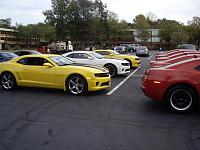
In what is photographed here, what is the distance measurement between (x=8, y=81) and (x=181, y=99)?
6453 mm

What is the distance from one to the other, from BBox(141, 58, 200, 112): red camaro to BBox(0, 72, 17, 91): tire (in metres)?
5.41

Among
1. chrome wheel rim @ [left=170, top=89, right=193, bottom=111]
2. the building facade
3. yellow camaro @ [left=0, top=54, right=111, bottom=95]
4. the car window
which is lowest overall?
chrome wheel rim @ [left=170, top=89, right=193, bottom=111]

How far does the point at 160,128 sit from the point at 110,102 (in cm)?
288

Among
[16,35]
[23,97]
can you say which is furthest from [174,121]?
[16,35]

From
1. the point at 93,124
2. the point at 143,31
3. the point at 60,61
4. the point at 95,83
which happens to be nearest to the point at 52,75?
the point at 60,61

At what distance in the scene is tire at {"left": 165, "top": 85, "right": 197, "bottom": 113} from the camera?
7895mm

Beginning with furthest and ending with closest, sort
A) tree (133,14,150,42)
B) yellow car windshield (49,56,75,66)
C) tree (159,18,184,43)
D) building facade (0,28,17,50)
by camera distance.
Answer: building facade (0,28,17,50) → tree (133,14,150,42) → tree (159,18,184,43) → yellow car windshield (49,56,75,66)

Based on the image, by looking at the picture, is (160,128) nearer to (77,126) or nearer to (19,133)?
(77,126)

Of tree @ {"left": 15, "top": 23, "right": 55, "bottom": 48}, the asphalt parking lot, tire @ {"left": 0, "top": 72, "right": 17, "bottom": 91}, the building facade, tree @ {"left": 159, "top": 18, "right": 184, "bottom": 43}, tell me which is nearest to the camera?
the asphalt parking lot

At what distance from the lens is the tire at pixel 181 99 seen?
789 centimetres

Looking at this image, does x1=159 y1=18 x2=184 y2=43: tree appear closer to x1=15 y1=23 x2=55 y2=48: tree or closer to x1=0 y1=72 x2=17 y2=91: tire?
x1=15 y1=23 x2=55 y2=48: tree

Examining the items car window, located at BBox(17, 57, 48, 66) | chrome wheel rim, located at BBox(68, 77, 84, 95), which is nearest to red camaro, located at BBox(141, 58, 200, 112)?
chrome wheel rim, located at BBox(68, 77, 84, 95)

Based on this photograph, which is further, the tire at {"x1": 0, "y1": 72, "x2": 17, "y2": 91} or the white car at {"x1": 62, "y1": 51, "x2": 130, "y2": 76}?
the white car at {"x1": 62, "y1": 51, "x2": 130, "y2": 76}

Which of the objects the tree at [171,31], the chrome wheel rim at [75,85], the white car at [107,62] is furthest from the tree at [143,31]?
the chrome wheel rim at [75,85]
